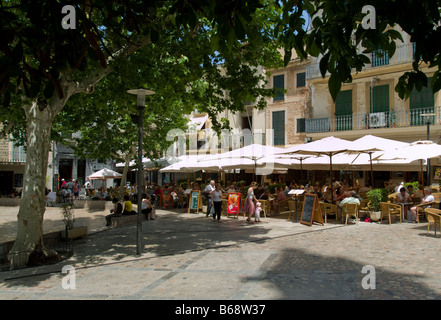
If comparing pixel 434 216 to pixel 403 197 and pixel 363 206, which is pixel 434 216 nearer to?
pixel 403 197

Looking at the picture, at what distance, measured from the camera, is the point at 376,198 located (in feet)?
40.6

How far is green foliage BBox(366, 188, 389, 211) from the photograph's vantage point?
12330 millimetres

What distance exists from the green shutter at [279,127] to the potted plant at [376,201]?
13.8m

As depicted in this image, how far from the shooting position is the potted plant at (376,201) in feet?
40.4

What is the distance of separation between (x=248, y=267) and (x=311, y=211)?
18.3 ft

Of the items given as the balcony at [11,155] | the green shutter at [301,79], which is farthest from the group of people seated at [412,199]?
the balcony at [11,155]

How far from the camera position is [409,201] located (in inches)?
490

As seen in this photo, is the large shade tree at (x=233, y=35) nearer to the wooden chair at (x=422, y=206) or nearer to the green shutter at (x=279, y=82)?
the wooden chair at (x=422, y=206)

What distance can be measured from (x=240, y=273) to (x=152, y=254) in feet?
8.57

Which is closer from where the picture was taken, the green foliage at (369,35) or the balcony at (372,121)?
the green foliage at (369,35)

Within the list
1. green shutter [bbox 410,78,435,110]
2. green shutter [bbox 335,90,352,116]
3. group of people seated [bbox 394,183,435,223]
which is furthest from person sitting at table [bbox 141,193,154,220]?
green shutter [bbox 410,78,435,110]

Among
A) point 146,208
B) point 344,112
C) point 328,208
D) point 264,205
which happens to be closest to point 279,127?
point 344,112

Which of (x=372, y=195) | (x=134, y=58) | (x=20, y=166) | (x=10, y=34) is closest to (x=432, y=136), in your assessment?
(x=372, y=195)

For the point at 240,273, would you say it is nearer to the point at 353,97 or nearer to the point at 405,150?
the point at 405,150
